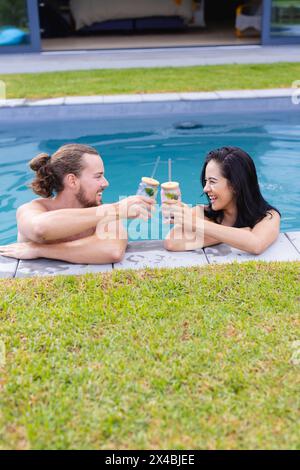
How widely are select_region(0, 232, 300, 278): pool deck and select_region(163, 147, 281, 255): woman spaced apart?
0.06m

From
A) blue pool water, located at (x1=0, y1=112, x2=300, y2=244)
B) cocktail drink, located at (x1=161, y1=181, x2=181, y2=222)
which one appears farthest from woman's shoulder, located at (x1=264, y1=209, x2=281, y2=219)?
blue pool water, located at (x1=0, y1=112, x2=300, y2=244)

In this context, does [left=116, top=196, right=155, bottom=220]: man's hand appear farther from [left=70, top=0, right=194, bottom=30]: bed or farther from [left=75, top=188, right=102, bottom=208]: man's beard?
[left=70, top=0, right=194, bottom=30]: bed

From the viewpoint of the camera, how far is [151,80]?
30.7 ft

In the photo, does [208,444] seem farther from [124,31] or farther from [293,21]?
[124,31]

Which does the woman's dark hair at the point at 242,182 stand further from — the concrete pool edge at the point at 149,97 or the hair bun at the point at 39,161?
the concrete pool edge at the point at 149,97

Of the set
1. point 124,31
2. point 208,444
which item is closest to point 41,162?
point 208,444

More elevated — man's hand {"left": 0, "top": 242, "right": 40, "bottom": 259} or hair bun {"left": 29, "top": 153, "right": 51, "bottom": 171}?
hair bun {"left": 29, "top": 153, "right": 51, "bottom": 171}

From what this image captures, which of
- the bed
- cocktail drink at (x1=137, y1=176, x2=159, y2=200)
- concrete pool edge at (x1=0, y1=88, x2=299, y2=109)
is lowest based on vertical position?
concrete pool edge at (x1=0, y1=88, x2=299, y2=109)

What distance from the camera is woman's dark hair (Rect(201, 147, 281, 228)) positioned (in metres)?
3.88

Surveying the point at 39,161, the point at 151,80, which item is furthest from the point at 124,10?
the point at 39,161

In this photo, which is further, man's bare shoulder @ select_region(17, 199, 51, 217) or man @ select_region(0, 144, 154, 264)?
man's bare shoulder @ select_region(17, 199, 51, 217)

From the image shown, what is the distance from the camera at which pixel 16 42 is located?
1291 cm

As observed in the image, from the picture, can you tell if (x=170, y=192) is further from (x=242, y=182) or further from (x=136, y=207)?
(x=242, y=182)

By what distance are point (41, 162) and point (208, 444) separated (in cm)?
226
